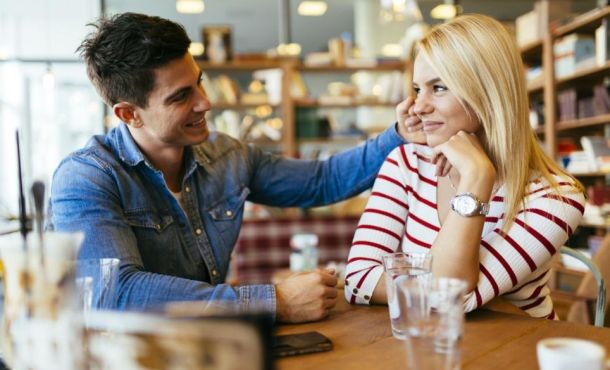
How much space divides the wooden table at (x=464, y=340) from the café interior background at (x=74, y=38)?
594 centimetres

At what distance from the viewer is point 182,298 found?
4.06 feet

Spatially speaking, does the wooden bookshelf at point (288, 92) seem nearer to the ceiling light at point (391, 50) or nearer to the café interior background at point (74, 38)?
the café interior background at point (74, 38)

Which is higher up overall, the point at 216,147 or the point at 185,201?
the point at 216,147

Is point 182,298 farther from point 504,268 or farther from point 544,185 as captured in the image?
point 544,185

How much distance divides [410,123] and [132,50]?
0.82 meters

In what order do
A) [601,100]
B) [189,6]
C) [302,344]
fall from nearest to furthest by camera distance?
[302,344]
[601,100]
[189,6]

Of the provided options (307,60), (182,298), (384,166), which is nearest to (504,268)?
(384,166)

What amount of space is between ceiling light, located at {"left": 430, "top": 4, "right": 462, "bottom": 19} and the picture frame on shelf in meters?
2.90

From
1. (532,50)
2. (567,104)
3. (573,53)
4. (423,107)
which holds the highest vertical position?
(532,50)

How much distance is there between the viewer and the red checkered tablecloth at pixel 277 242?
418cm

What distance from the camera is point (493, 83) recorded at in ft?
4.71

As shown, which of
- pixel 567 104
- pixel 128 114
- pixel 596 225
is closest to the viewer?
pixel 128 114

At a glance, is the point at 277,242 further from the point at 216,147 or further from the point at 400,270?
the point at 400,270

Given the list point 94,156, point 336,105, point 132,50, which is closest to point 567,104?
point 336,105
